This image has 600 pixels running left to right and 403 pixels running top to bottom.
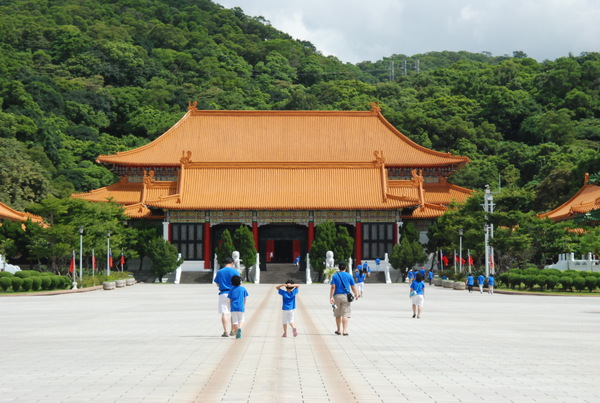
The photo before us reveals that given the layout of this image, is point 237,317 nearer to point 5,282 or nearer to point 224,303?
point 224,303

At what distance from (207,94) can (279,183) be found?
175 feet

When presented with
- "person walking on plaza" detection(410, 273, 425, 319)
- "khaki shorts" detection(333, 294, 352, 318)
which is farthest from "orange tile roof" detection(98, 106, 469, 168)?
"khaki shorts" detection(333, 294, 352, 318)

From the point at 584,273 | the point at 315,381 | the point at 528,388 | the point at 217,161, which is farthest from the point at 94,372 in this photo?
the point at 217,161

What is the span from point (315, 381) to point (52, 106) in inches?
3868

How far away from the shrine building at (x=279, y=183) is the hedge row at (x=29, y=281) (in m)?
21.7

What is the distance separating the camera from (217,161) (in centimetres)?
7400

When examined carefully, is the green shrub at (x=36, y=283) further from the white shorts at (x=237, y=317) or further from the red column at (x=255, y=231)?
the white shorts at (x=237, y=317)

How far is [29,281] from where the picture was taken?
140 ft

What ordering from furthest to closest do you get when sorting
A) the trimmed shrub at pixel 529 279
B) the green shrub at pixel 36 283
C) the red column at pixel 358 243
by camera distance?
the red column at pixel 358 243 < the trimmed shrub at pixel 529 279 < the green shrub at pixel 36 283

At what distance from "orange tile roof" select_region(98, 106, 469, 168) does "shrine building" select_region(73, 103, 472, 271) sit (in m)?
0.08

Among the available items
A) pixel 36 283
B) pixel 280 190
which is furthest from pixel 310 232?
pixel 36 283

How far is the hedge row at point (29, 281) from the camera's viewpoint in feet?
139

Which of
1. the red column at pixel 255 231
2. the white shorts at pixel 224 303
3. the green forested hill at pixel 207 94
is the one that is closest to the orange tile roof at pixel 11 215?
the green forested hill at pixel 207 94

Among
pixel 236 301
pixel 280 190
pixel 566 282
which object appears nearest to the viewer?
pixel 236 301
